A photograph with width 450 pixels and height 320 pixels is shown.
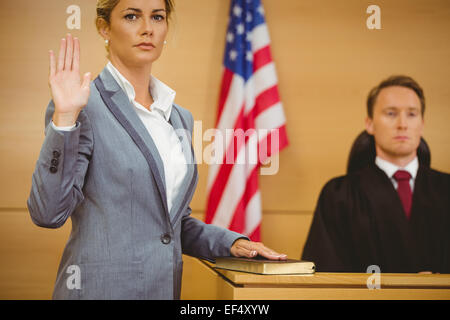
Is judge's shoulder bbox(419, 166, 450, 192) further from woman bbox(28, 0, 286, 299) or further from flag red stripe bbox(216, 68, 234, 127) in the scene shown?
woman bbox(28, 0, 286, 299)

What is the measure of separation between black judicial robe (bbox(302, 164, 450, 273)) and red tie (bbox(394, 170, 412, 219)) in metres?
0.04

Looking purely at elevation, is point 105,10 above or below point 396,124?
above

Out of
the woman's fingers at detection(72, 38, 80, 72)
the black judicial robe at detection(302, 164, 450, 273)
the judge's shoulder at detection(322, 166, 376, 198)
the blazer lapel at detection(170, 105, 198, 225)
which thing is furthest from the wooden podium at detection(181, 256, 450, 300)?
the judge's shoulder at detection(322, 166, 376, 198)

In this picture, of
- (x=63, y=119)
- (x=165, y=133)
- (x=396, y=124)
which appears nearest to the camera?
(x=63, y=119)

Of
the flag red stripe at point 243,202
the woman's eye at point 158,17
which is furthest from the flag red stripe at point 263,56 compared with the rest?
the woman's eye at point 158,17

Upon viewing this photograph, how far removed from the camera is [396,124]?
3400 mm

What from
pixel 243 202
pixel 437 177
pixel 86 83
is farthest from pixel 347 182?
pixel 86 83

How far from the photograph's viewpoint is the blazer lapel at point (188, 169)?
1470mm

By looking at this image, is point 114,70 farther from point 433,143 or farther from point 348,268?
point 433,143

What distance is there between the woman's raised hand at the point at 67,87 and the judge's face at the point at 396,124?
259 cm

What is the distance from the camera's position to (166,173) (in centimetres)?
151

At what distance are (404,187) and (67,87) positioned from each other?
2771mm

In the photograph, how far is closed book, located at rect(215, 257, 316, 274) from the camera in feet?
4.16

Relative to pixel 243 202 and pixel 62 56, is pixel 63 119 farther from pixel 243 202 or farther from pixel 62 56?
pixel 243 202
